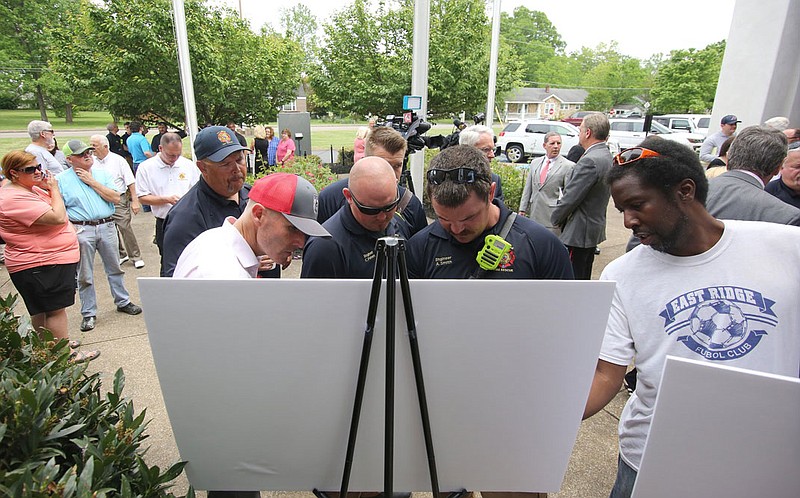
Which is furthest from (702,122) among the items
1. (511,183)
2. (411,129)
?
(411,129)

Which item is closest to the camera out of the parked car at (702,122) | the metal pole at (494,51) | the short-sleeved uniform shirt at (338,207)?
the short-sleeved uniform shirt at (338,207)

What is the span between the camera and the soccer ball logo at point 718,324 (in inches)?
52.2

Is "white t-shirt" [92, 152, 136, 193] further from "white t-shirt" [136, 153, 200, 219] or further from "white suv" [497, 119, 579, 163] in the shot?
"white suv" [497, 119, 579, 163]

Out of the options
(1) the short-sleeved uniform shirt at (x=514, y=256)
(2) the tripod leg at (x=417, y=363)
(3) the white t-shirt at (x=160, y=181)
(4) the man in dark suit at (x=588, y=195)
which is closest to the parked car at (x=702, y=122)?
(4) the man in dark suit at (x=588, y=195)

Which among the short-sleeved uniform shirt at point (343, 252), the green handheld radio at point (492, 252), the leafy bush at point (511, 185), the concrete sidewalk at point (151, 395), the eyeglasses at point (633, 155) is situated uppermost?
the eyeglasses at point (633, 155)

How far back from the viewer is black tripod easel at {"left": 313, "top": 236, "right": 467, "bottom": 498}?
3.57 ft

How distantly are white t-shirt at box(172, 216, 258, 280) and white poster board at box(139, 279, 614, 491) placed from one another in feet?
1.73

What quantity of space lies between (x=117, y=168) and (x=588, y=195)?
554 cm

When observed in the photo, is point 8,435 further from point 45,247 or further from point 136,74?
point 136,74

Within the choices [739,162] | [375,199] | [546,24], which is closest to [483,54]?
[739,162]

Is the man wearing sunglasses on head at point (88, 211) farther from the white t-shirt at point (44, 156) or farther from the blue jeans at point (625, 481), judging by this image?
the blue jeans at point (625, 481)

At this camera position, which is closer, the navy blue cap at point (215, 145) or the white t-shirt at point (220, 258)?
the white t-shirt at point (220, 258)

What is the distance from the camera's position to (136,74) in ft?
35.8

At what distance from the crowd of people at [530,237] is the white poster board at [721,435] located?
0.39 m
